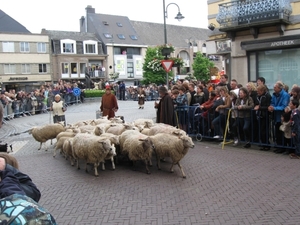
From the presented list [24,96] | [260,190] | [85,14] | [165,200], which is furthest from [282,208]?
[85,14]

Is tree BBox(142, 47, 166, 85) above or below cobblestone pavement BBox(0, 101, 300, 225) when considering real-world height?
above

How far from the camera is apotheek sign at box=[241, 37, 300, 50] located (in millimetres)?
13408

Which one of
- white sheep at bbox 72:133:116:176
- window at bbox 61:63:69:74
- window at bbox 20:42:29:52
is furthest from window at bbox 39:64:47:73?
white sheep at bbox 72:133:116:176

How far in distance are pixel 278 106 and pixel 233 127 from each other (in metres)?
1.76

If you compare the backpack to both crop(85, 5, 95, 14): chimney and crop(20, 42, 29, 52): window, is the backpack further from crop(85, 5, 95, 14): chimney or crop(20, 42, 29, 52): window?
crop(85, 5, 95, 14): chimney

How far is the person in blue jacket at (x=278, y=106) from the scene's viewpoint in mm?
8930

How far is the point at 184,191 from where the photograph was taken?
6426 mm

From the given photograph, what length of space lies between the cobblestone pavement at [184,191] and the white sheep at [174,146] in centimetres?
43

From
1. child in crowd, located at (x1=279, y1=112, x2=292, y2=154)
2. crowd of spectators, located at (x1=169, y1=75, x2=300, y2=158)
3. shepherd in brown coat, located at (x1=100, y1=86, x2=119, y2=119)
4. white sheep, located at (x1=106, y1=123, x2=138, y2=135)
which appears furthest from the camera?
shepherd in brown coat, located at (x1=100, y1=86, x2=119, y2=119)

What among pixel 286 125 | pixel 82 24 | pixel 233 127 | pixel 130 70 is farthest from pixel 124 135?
pixel 82 24

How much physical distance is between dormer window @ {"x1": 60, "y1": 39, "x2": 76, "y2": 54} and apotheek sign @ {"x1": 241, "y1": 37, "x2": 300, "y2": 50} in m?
43.0

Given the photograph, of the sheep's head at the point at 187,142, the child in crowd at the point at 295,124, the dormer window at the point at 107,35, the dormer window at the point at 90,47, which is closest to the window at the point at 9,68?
the dormer window at the point at 90,47

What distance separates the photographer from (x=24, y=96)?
906 inches

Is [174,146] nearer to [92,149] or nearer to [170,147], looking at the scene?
[170,147]
